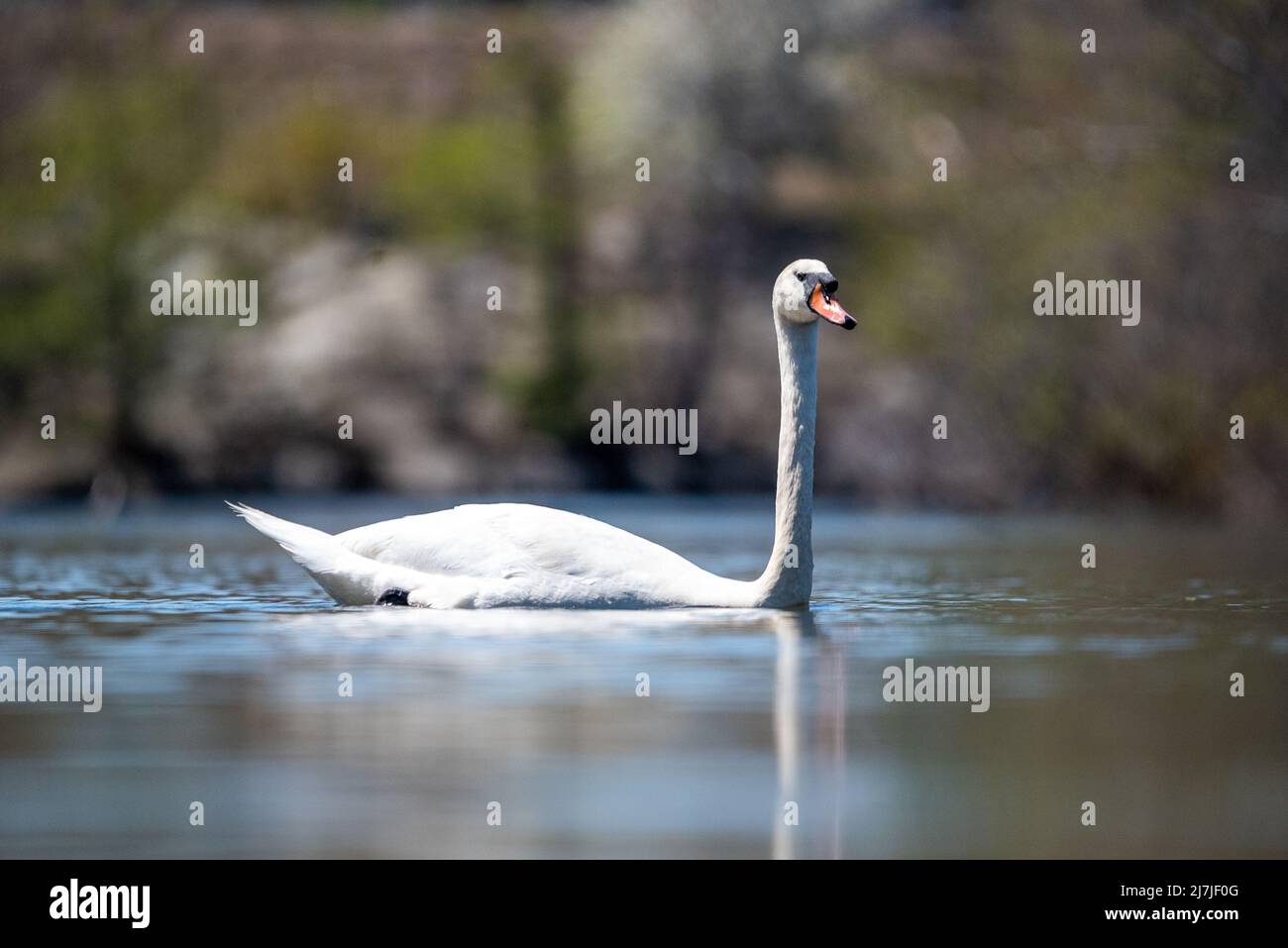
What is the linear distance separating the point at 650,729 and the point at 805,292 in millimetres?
4481

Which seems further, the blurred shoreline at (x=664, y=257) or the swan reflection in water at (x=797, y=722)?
the blurred shoreline at (x=664, y=257)

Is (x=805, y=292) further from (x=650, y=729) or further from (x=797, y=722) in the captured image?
(x=650, y=729)

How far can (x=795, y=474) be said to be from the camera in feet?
41.5

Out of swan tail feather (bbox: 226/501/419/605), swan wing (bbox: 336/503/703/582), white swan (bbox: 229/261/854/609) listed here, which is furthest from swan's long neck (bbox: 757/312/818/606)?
swan tail feather (bbox: 226/501/419/605)

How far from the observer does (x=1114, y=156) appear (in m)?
30.0

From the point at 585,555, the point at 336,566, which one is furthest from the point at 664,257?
the point at 585,555

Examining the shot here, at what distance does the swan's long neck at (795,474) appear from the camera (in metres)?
12.3

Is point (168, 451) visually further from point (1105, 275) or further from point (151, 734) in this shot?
point (151, 734)

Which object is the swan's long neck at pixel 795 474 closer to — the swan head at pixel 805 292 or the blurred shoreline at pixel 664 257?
the swan head at pixel 805 292

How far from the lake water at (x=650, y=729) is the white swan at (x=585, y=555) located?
18 cm

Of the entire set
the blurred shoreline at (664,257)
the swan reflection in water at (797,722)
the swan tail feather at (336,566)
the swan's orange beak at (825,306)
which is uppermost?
the blurred shoreline at (664,257)

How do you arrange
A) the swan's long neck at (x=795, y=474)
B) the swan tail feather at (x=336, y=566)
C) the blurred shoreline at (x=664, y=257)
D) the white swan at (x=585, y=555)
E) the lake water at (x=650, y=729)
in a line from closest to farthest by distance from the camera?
the lake water at (x=650, y=729) → the white swan at (x=585, y=555) → the swan's long neck at (x=795, y=474) → the swan tail feather at (x=336, y=566) → the blurred shoreline at (x=664, y=257)

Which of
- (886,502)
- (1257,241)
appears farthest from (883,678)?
(886,502)

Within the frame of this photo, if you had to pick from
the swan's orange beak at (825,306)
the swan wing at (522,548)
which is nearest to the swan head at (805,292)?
the swan's orange beak at (825,306)
